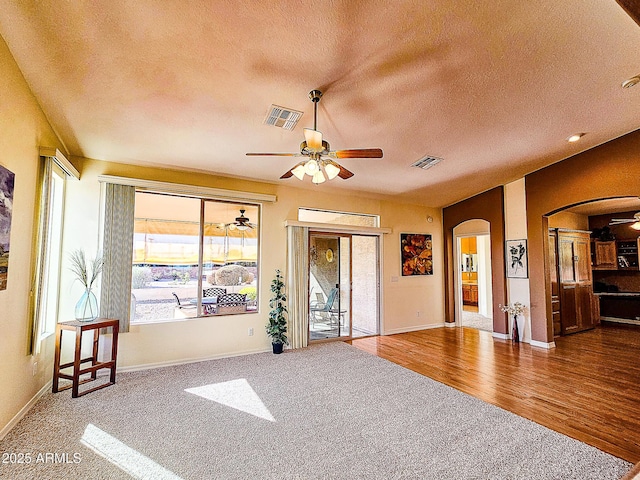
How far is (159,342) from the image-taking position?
4.39m

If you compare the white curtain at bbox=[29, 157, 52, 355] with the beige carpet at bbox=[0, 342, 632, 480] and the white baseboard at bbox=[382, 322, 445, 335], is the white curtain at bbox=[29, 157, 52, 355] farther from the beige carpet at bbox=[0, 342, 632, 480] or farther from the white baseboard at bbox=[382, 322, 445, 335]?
the white baseboard at bbox=[382, 322, 445, 335]

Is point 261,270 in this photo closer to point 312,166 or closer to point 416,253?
point 312,166

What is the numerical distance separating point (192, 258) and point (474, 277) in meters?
9.08

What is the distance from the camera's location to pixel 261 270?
5199 millimetres

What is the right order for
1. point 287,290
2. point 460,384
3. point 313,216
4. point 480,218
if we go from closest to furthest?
point 460,384 → point 287,290 → point 313,216 → point 480,218

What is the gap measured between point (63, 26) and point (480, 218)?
7.04 metres

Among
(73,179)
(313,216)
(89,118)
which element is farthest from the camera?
(313,216)

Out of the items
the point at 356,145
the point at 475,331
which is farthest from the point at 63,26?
the point at 475,331

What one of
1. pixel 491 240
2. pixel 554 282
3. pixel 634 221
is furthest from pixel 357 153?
pixel 634 221

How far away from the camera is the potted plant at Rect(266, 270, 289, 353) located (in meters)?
5.01

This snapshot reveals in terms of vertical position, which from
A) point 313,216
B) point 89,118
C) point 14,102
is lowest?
point 313,216

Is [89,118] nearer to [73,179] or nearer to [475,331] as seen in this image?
[73,179]

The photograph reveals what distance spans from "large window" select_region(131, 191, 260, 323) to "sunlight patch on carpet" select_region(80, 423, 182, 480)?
1.94 m

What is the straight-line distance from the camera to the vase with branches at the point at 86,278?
3.62m
